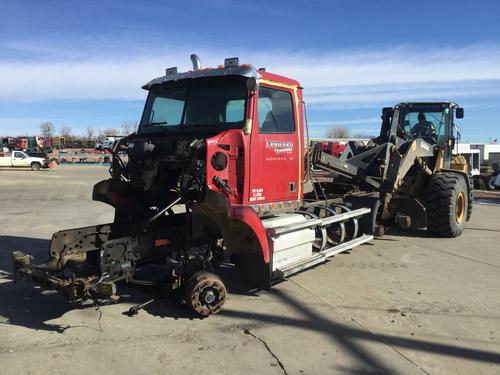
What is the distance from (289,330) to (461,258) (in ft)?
14.4

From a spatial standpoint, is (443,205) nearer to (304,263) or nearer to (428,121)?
(428,121)

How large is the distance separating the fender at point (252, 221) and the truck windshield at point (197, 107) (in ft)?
3.41

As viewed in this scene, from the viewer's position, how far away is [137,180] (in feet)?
18.6

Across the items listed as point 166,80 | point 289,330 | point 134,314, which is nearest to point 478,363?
point 289,330

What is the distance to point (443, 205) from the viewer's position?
9.12 m

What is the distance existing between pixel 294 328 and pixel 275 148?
87.7 inches

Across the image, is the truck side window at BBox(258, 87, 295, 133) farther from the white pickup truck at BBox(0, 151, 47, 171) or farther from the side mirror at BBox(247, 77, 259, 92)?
the white pickup truck at BBox(0, 151, 47, 171)

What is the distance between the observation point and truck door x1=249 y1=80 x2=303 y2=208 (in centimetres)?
550

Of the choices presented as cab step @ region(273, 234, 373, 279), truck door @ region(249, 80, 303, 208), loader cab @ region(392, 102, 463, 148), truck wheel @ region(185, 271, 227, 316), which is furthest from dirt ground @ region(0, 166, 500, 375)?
loader cab @ region(392, 102, 463, 148)

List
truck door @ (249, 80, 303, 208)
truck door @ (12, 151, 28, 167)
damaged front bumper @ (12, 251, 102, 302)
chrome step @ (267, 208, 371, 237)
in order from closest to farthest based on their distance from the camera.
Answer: damaged front bumper @ (12, 251, 102, 302) < chrome step @ (267, 208, 371, 237) < truck door @ (249, 80, 303, 208) < truck door @ (12, 151, 28, 167)

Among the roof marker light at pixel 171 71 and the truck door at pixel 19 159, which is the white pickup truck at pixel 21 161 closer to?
the truck door at pixel 19 159

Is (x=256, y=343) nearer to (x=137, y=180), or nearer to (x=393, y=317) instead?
(x=393, y=317)

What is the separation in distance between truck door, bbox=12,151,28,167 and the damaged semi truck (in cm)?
3710

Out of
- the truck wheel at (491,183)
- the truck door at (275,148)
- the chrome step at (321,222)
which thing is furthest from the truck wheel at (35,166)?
the truck door at (275,148)
